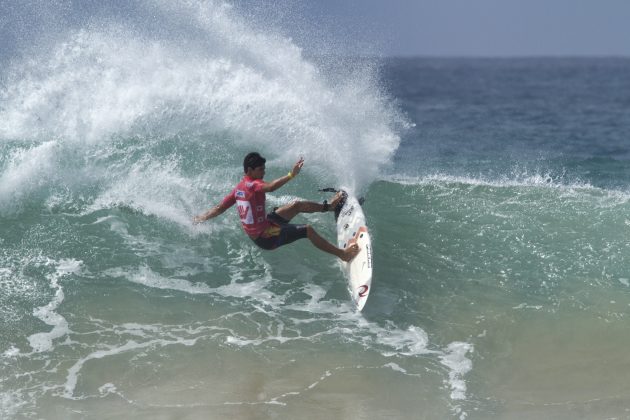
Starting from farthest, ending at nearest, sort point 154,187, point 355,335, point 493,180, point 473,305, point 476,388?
point 493,180
point 154,187
point 473,305
point 355,335
point 476,388

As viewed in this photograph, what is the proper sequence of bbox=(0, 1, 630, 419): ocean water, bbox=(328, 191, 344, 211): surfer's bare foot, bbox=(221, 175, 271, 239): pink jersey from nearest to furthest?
bbox=(0, 1, 630, 419): ocean water < bbox=(221, 175, 271, 239): pink jersey < bbox=(328, 191, 344, 211): surfer's bare foot

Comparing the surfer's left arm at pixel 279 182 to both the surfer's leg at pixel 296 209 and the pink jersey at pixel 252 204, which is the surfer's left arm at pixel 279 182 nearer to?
the pink jersey at pixel 252 204

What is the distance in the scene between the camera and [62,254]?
9070 mm

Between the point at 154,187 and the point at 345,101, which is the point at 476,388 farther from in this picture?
the point at 345,101

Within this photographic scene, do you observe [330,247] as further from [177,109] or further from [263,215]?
[177,109]

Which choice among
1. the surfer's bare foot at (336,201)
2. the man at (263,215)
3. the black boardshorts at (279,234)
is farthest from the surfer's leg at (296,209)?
the black boardshorts at (279,234)

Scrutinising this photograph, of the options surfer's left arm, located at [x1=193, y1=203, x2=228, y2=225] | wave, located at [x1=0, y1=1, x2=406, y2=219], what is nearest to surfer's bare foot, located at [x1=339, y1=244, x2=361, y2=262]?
surfer's left arm, located at [x1=193, y1=203, x2=228, y2=225]

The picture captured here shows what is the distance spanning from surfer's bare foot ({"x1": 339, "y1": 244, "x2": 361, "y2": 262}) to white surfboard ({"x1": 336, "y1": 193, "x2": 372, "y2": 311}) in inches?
2.0

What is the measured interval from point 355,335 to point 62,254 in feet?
12.7

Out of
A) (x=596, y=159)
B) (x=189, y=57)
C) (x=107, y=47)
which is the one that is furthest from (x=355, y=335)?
(x=596, y=159)

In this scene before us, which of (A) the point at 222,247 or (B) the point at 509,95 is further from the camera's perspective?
(B) the point at 509,95

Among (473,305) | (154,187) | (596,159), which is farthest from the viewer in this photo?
(596,159)

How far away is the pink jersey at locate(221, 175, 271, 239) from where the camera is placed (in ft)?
26.5

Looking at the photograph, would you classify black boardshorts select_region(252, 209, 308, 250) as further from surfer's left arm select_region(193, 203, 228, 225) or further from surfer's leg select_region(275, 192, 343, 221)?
surfer's left arm select_region(193, 203, 228, 225)
